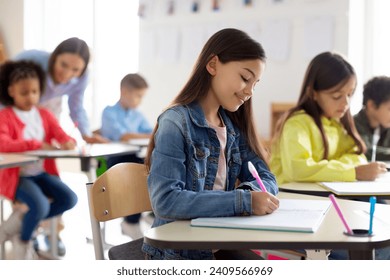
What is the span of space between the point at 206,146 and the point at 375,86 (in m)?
1.26

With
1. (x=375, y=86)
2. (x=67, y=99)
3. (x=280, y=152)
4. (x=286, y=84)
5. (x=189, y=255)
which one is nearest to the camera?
(x=189, y=255)

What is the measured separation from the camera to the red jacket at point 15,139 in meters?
1.92

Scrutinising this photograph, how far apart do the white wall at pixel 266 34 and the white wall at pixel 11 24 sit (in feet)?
6.96

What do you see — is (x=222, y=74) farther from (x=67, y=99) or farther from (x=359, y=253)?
(x=67, y=99)

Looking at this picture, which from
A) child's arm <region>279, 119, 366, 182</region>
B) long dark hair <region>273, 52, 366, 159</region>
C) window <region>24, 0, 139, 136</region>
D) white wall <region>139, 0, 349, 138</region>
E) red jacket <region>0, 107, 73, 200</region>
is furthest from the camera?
white wall <region>139, 0, 349, 138</region>

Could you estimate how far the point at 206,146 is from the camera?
0.99m

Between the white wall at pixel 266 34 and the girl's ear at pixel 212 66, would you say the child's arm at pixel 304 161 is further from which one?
the white wall at pixel 266 34

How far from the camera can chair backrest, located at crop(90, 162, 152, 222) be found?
1.03 metres

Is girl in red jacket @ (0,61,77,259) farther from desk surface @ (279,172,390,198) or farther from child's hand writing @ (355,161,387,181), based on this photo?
child's hand writing @ (355,161,387,181)

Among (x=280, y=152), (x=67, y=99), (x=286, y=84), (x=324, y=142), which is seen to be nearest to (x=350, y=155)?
(x=324, y=142)

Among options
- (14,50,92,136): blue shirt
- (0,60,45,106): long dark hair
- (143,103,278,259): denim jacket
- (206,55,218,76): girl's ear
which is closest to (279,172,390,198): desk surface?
(143,103,278,259): denim jacket

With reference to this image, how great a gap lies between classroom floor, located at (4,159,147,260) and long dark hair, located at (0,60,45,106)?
343 millimetres

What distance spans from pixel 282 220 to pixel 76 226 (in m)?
2.02
